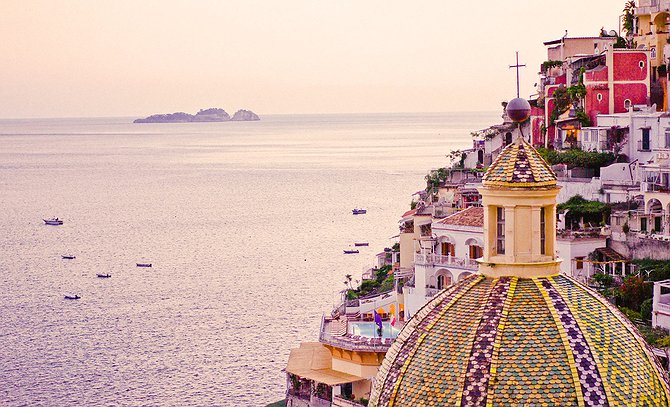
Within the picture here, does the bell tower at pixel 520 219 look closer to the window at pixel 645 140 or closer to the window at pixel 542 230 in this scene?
the window at pixel 542 230

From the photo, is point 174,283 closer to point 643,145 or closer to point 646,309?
point 643,145

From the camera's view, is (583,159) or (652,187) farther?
(583,159)

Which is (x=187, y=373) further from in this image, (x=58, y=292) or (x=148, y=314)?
(x=58, y=292)

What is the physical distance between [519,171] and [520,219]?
64 centimetres

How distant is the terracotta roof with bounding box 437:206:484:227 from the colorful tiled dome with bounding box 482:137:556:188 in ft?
92.3

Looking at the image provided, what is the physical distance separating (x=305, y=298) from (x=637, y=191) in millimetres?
31899

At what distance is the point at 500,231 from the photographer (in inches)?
713

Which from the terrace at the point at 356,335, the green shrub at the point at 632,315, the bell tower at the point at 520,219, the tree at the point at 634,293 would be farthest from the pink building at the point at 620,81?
the bell tower at the point at 520,219

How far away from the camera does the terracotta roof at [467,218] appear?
155 feet

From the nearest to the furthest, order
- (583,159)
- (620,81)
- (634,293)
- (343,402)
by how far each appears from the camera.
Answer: (634,293) < (343,402) < (583,159) < (620,81)

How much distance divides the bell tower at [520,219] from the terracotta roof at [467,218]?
28.3 metres

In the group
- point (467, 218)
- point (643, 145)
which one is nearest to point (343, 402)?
point (467, 218)

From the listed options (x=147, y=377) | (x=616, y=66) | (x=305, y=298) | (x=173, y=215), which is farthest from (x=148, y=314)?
(x=173, y=215)

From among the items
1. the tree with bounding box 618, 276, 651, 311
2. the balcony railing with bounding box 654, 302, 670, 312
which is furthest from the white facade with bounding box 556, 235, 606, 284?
the balcony railing with bounding box 654, 302, 670, 312
